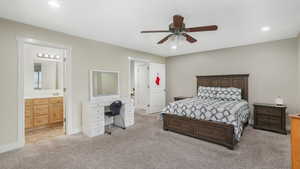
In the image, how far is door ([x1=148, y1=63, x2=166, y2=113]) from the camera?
5.76 metres

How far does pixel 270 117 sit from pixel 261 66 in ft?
4.99

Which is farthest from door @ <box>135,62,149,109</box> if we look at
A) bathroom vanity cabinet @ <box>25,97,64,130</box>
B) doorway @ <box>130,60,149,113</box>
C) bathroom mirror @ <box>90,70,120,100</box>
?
bathroom vanity cabinet @ <box>25,97,64,130</box>

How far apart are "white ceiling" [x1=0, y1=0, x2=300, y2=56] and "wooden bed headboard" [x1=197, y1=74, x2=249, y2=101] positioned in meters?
1.47

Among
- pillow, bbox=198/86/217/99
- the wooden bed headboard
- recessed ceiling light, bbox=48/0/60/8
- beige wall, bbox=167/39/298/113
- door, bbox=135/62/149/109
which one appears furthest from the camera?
door, bbox=135/62/149/109

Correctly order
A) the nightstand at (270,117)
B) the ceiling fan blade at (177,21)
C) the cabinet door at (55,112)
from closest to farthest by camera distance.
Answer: the ceiling fan blade at (177,21)
the nightstand at (270,117)
the cabinet door at (55,112)

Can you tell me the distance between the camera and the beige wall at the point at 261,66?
3828mm

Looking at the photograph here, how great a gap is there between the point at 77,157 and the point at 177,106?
243 centimetres

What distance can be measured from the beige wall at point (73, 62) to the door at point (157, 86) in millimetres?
664

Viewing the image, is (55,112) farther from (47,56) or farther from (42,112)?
(47,56)

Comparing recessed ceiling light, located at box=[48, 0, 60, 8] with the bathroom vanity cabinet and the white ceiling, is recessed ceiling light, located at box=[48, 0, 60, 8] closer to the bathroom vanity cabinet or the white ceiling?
the white ceiling

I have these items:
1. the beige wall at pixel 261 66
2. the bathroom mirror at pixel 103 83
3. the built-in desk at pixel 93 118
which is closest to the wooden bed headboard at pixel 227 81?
the beige wall at pixel 261 66

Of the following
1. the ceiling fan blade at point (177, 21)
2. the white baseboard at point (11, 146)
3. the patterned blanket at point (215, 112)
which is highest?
the ceiling fan blade at point (177, 21)

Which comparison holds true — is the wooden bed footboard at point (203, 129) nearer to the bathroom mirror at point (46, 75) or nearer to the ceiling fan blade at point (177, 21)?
the ceiling fan blade at point (177, 21)

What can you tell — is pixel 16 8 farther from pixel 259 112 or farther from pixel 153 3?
pixel 259 112
